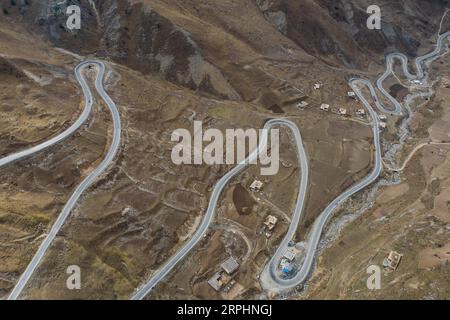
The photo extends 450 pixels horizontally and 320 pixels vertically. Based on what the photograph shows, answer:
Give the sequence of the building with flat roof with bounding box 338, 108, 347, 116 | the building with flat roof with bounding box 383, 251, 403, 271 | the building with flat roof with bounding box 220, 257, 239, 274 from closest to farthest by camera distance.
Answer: the building with flat roof with bounding box 383, 251, 403, 271, the building with flat roof with bounding box 220, 257, 239, 274, the building with flat roof with bounding box 338, 108, 347, 116

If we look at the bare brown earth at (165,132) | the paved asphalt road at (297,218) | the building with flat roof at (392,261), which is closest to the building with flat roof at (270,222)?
the bare brown earth at (165,132)

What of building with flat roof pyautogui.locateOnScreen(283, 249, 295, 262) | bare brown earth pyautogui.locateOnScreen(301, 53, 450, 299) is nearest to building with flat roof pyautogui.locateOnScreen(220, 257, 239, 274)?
building with flat roof pyautogui.locateOnScreen(283, 249, 295, 262)

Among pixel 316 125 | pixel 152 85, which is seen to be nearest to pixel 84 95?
pixel 152 85

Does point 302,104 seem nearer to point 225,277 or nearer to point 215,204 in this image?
point 215,204

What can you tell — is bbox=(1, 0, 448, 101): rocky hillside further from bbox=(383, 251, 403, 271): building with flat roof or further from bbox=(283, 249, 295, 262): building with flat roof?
bbox=(383, 251, 403, 271): building with flat roof

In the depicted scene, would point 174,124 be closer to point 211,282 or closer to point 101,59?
point 101,59

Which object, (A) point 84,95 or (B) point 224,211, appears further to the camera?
(A) point 84,95

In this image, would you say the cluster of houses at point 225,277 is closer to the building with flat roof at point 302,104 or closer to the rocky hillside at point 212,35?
the rocky hillside at point 212,35

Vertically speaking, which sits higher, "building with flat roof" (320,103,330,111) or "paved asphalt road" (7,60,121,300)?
"building with flat roof" (320,103,330,111)
